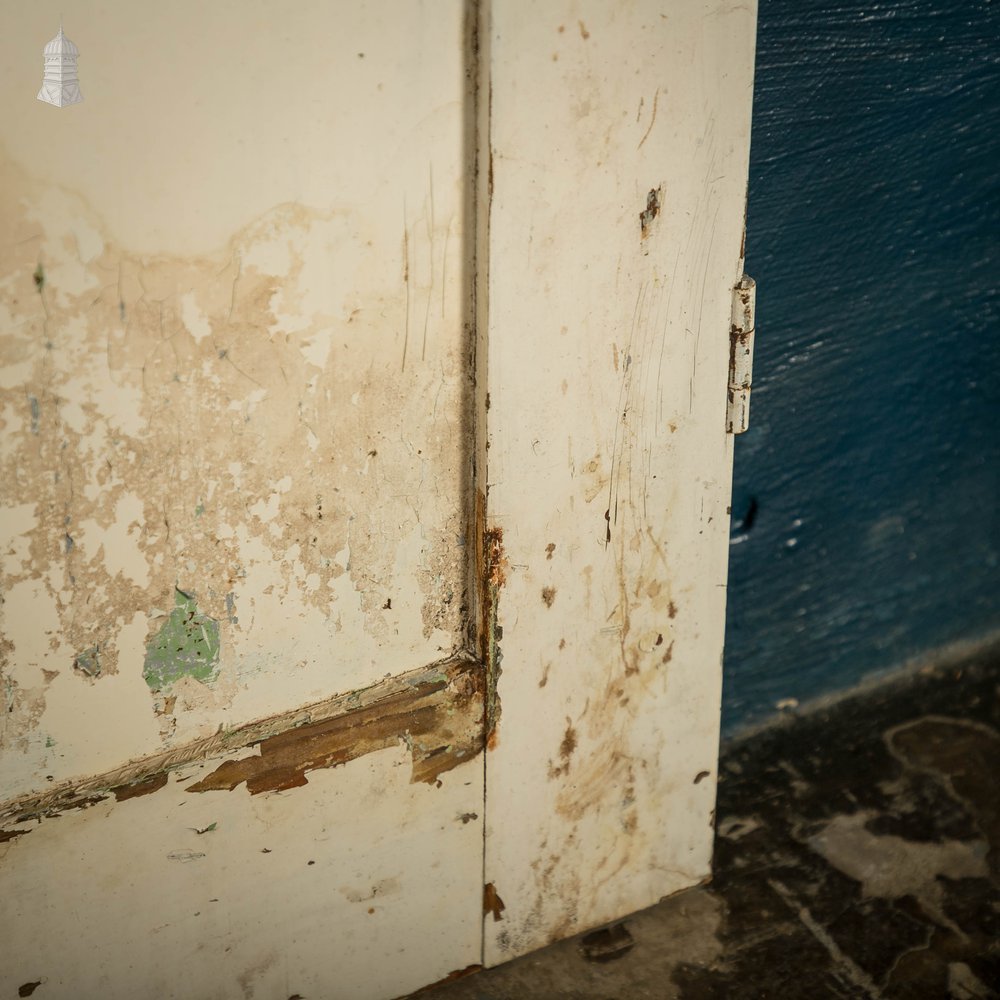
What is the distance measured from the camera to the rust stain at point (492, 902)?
5.71 ft

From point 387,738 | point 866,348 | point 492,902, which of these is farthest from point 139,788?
point 866,348

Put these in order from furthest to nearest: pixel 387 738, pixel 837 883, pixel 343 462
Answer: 1. pixel 837 883
2. pixel 387 738
3. pixel 343 462

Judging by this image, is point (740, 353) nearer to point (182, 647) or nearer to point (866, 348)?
point (866, 348)

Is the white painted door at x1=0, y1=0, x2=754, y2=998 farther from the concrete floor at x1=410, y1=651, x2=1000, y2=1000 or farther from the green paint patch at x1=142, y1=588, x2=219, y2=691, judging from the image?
the concrete floor at x1=410, y1=651, x2=1000, y2=1000

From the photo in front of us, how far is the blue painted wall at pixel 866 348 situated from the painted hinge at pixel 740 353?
400 mm

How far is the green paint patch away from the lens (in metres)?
1.37

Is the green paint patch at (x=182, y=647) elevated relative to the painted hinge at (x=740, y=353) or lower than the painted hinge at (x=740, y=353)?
lower

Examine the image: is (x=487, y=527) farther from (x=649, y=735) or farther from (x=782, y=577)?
(x=782, y=577)

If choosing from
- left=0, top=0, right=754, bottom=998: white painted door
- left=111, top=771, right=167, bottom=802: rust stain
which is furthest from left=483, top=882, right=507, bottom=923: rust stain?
left=111, top=771, right=167, bottom=802: rust stain

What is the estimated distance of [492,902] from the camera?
1753 mm

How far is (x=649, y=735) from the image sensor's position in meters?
1.80

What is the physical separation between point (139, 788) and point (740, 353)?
98cm

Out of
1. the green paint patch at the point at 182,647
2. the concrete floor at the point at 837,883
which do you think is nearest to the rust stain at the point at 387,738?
the green paint patch at the point at 182,647

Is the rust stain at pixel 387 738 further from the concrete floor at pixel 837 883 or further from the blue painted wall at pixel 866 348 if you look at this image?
the blue painted wall at pixel 866 348
